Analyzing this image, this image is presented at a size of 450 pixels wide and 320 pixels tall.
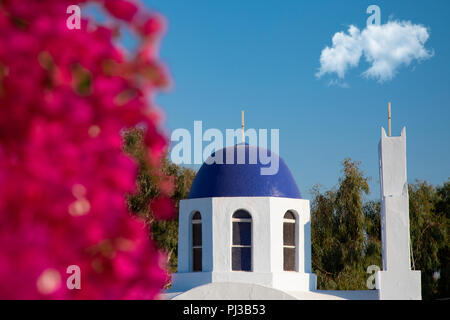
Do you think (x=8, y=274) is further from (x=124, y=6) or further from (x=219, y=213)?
(x=219, y=213)

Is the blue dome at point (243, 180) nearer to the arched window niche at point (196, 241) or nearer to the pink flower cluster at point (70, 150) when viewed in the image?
the arched window niche at point (196, 241)

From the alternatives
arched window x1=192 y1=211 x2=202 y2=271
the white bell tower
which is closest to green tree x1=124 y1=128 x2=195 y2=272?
arched window x1=192 y1=211 x2=202 y2=271

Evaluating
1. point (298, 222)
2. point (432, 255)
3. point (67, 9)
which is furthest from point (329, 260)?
point (67, 9)

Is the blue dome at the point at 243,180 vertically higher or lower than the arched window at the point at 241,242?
higher

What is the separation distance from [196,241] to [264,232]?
1.95 metres

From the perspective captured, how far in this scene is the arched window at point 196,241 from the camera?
1598cm

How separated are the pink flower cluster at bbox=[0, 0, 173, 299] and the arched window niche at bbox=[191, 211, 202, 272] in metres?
14.2

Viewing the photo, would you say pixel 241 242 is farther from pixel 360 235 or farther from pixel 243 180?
pixel 360 235

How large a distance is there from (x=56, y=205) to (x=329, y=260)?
29596 millimetres

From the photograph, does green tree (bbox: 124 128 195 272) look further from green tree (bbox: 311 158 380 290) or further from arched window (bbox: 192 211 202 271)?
arched window (bbox: 192 211 202 271)

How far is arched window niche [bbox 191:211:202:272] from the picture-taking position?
15972mm

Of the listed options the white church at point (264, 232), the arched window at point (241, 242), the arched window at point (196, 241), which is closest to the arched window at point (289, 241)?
the white church at point (264, 232)

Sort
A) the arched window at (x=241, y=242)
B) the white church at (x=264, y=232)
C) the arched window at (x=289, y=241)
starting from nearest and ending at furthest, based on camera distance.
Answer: the white church at (x=264, y=232) → the arched window at (x=241, y=242) → the arched window at (x=289, y=241)

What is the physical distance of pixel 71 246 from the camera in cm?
150
